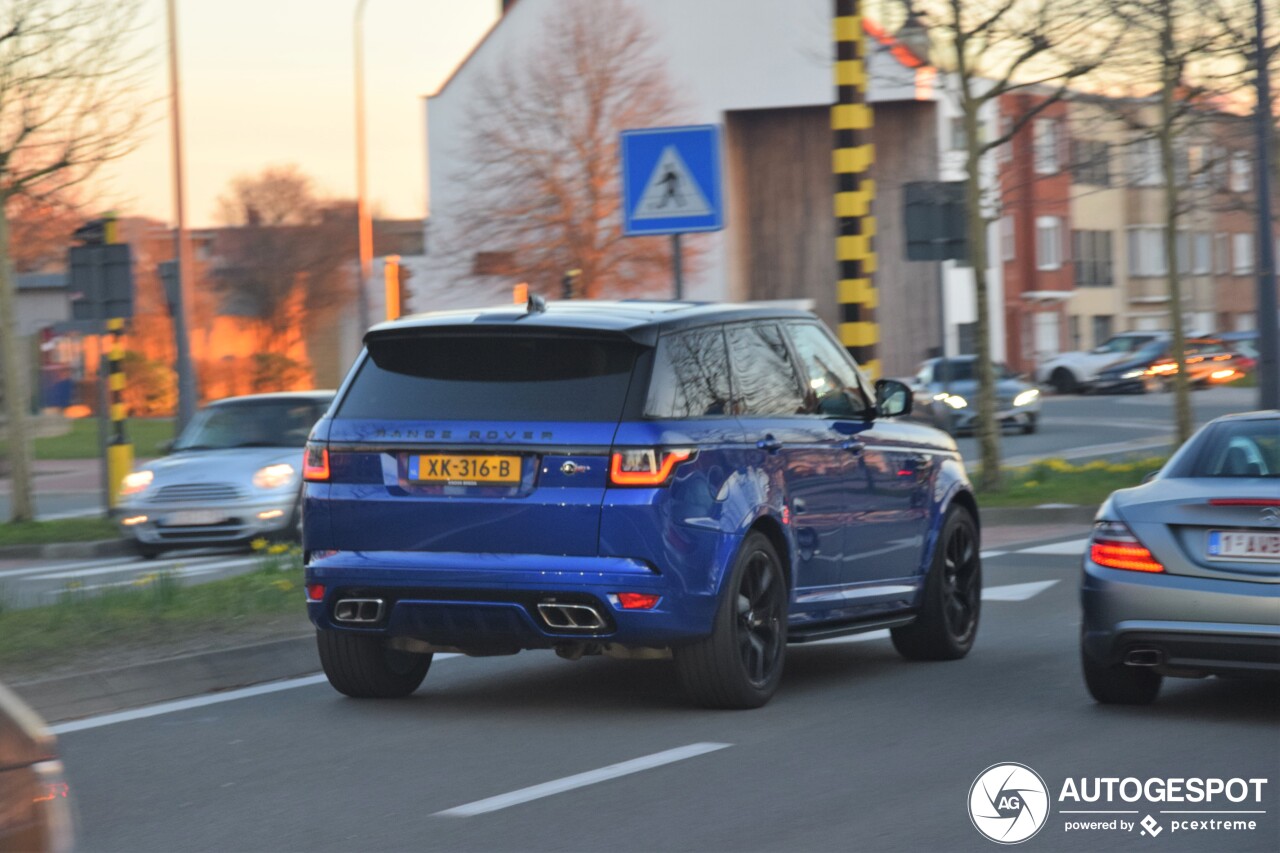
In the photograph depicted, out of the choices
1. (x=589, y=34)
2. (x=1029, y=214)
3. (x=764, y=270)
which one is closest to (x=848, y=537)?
(x=589, y=34)

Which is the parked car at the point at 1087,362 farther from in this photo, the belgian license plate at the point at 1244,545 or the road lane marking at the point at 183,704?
the belgian license plate at the point at 1244,545

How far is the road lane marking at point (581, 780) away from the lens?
649 cm

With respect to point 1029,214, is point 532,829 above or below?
below

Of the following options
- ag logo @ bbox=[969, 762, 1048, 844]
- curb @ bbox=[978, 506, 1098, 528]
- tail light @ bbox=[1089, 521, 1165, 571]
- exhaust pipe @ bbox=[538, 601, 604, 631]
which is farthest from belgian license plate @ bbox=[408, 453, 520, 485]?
curb @ bbox=[978, 506, 1098, 528]

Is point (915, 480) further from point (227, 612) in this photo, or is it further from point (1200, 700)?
point (227, 612)

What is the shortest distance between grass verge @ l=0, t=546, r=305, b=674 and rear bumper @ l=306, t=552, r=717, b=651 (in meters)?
1.82

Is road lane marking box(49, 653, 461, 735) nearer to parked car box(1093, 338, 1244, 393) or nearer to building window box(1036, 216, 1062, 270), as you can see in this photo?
parked car box(1093, 338, 1244, 393)

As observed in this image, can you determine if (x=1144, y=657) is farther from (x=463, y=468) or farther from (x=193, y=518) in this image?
(x=193, y=518)

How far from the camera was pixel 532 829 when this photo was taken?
615 centimetres

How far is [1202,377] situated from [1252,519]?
51.6 metres

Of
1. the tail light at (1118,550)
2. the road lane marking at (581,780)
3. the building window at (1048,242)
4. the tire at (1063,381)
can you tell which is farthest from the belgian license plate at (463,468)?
the building window at (1048,242)

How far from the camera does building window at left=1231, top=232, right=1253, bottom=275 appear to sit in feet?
303

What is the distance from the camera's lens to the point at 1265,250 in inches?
895

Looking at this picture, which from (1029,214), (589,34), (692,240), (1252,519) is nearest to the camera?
(1252,519)
